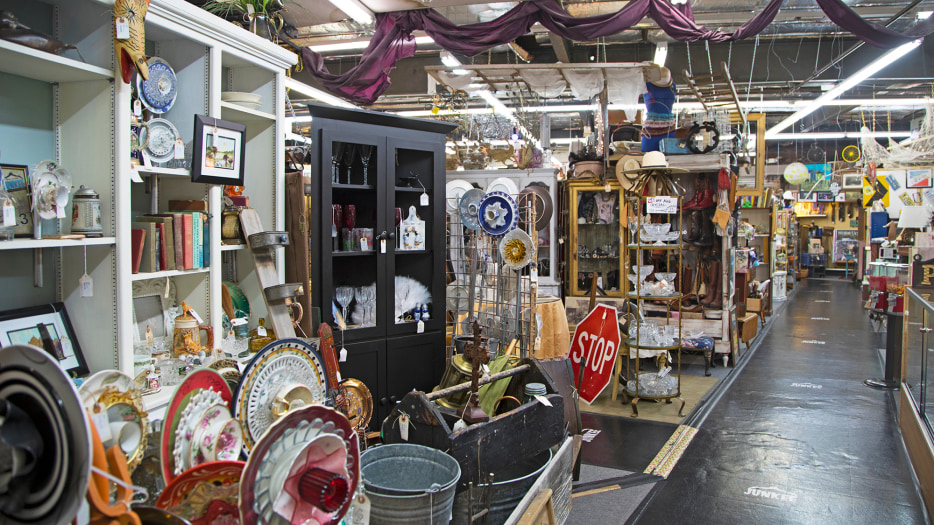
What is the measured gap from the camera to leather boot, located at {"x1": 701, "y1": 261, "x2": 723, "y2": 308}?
23.2ft

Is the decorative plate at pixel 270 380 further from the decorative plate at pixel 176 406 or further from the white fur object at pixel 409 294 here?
the white fur object at pixel 409 294

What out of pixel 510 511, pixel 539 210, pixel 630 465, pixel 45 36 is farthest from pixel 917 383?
pixel 45 36

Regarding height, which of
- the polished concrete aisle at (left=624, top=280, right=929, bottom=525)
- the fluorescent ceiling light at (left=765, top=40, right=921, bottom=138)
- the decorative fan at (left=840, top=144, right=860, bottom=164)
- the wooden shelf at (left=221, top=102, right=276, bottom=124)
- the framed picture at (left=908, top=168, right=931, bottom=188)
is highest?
the fluorescent ceiling light at (left=765, top=40, right=921, bottom=138)

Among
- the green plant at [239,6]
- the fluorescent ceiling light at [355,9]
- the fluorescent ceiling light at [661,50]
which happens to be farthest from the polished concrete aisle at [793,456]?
the fluorescent ceiling light at [355,9]

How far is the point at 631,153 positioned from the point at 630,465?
399 cm

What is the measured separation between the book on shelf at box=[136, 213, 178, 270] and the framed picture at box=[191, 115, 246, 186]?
8.4 inches

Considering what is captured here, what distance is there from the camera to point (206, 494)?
1616 mm

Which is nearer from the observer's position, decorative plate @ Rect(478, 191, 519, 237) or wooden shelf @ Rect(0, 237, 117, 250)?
wooden shelf @ Rect(0, 237, 117, 250)

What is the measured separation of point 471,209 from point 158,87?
2281mm

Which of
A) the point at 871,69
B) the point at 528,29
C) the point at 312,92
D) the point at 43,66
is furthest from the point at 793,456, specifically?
the point at 312,92

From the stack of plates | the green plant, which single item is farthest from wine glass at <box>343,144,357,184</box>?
the green plant

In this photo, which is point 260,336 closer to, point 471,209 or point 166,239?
point 166,239

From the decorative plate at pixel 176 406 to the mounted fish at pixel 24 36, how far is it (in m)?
1.29

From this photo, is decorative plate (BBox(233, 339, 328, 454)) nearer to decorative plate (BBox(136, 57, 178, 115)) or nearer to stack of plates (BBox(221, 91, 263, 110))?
decorative plate (BBox(136, 57, 178, 115))
